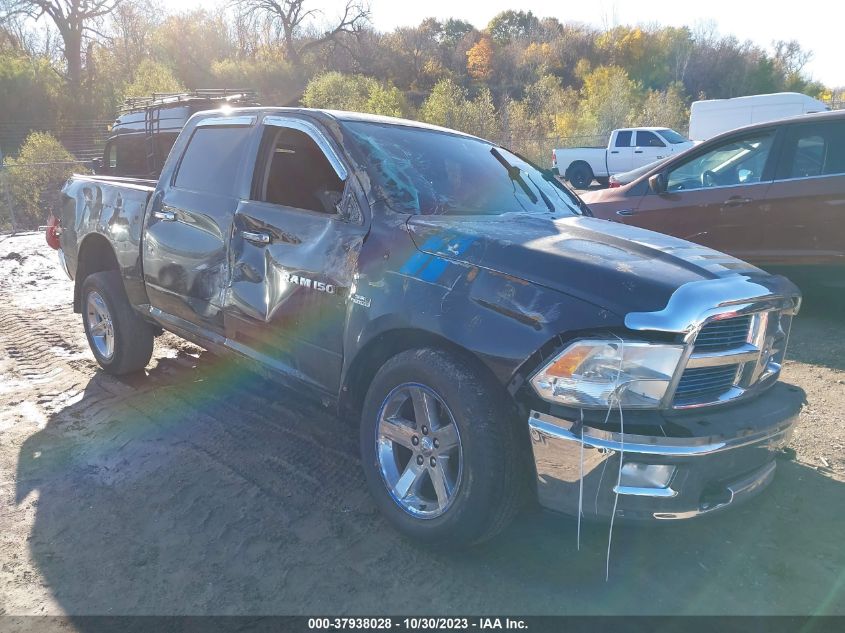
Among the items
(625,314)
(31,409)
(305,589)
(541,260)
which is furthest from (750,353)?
(31,409)

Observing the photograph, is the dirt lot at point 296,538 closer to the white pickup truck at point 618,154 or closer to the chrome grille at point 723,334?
the chrome grille at point 723,334

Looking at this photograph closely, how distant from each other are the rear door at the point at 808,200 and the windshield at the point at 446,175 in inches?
107

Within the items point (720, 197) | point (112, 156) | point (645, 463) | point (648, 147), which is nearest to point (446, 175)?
point (645, 463)

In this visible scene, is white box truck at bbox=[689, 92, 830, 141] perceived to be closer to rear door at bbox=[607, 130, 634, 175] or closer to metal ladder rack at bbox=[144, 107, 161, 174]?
rear door at bbox=[607, 130, 634, 175]

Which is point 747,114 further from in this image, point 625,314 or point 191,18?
point 191,18

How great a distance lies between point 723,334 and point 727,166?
14.3 ft

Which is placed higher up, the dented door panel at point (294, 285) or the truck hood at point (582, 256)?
the truck hood at point (582, 256)

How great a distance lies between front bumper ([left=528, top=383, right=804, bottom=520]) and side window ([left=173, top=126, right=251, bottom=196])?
2.65 meters

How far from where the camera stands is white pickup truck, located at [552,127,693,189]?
2270 cm

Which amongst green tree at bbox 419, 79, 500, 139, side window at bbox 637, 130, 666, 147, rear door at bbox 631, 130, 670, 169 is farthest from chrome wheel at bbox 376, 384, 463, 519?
green tree at bbox 419, 79, 500, 139

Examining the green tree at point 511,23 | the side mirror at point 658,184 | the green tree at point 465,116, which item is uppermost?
the green tree at point 511,23

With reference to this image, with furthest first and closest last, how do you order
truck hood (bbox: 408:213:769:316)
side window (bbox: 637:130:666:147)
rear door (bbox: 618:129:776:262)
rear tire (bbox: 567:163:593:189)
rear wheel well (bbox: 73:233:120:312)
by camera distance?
rear tire (bbox: 567:163:593:189) → side window (bbox: 637:130:666:147) → rear door (bbox: 618:129:776:262) → rear wheel well (bbox: 73:233:120:312) → truck hood (bbox: 408:213:769:316)

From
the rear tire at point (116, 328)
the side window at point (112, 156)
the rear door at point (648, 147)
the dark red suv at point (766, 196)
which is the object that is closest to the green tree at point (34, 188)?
the side window at point (112, 156)

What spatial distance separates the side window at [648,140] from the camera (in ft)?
74.3
